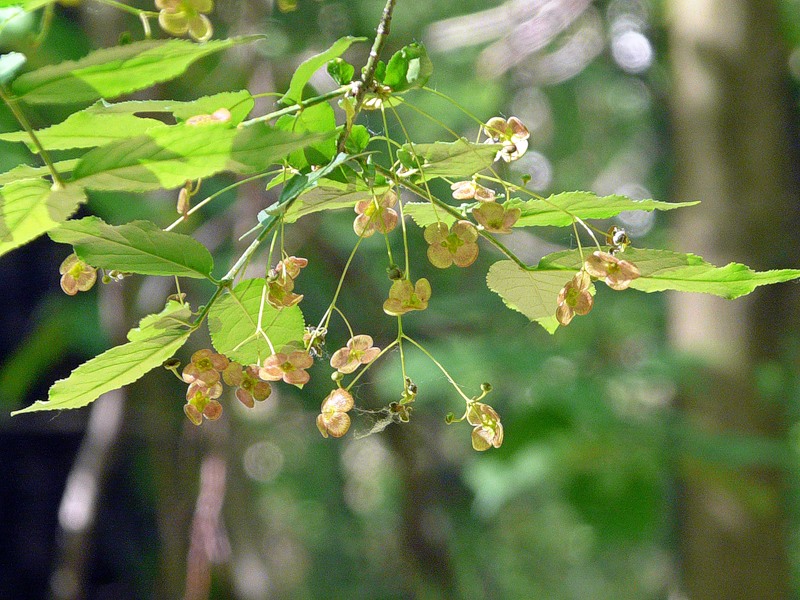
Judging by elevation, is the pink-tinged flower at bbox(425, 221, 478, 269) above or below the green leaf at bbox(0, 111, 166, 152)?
below

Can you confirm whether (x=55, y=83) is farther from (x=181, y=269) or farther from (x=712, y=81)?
(x=712, y=81)

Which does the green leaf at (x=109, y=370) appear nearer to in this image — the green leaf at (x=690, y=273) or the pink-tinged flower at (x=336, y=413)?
the pink-tinged flower at (x=336, y=413)

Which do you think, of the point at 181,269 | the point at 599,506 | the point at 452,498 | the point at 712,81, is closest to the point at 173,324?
the point at 181,269

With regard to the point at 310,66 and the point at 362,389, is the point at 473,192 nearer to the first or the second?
the point at 310,66

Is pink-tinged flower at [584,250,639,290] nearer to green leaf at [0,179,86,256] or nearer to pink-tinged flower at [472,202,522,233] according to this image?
pink-tinged flower at [472,202,522,233]

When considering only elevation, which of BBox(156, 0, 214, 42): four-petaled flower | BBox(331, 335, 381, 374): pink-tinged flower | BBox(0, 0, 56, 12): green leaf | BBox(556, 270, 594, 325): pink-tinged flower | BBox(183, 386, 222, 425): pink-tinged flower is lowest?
BBox(183, 386, 222, 425): pink-tinged flower

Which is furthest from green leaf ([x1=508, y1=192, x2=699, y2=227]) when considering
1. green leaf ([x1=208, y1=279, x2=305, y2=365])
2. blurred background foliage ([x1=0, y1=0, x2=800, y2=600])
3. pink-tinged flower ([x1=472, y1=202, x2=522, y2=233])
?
blurred background foliage ([x1=0, y1=0, x2=800, y2=600])

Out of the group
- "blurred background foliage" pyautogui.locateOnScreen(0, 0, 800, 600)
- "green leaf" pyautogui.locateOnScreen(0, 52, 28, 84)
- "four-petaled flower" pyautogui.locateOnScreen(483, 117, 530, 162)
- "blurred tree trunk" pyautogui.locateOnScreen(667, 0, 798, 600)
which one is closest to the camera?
"green leaf" pyautogui.locateOnScreen(0, 52, 28, 84)

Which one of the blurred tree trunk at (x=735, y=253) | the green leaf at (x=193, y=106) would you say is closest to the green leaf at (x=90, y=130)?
the green leaf at (x=193, y=106)
